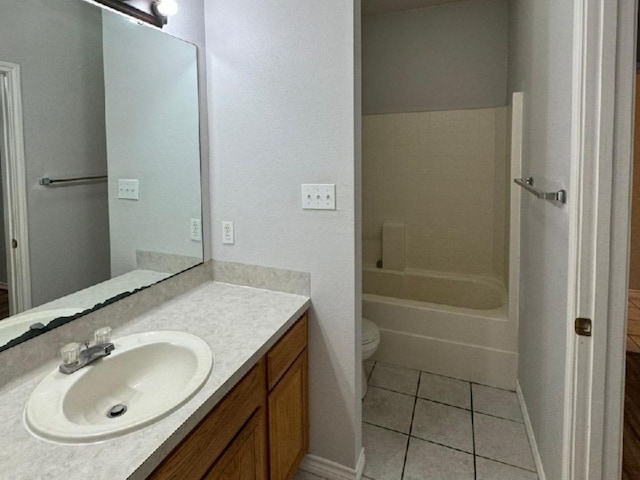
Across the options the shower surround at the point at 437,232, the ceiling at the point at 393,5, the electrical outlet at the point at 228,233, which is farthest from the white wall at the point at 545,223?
the electrical outlet at the point at 228,233

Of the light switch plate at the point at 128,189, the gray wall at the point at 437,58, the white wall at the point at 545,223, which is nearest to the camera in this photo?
the white wall at the point at 545,223

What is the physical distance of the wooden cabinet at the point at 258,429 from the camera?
88 cm

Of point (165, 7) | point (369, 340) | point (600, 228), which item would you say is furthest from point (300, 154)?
point (369, 340)

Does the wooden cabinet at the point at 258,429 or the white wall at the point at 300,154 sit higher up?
the white wall at the point at 300,154

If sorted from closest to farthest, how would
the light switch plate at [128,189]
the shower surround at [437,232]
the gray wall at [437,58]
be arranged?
the light switch plate at [128,189], the shower surround at [437,232], the gray wall at [437,58]

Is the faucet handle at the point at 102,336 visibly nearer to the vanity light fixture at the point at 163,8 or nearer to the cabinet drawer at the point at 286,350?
the cabinet drawer at the point at 286,350

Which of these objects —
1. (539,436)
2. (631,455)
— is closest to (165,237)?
(539,436)

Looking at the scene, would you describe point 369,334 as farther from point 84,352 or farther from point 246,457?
point 84,352

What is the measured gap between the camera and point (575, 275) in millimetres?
1087

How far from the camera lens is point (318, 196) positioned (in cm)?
151

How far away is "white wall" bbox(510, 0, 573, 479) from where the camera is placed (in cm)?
126

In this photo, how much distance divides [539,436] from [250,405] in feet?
4.39

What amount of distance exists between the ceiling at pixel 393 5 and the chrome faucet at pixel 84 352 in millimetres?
2887

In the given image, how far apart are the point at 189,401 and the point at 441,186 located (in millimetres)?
2608
